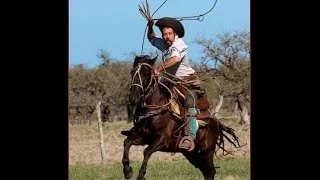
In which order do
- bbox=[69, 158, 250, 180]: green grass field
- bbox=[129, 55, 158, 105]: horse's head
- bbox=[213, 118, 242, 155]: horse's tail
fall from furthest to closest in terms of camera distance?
bbox=[213, 118, 242, 155]: horse's tail, bbox=[69, 158, 250, 180]: green grass field, bbox=[129, 55, 158, 105]: horse's head

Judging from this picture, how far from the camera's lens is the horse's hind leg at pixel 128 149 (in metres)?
20.5

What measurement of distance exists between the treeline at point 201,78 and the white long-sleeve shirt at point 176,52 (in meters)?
0.08

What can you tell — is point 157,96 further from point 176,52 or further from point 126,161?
point 126,161

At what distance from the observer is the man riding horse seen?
20.4 m

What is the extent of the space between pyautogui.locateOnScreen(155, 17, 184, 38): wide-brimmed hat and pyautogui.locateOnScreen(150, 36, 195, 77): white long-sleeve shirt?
5cm

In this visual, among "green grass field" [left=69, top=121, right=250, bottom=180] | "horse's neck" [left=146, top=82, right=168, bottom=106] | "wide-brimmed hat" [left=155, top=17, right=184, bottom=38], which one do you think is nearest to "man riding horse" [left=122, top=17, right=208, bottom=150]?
"wide-brimmed hat" [left=155, top=17, right=184, bottom=38]

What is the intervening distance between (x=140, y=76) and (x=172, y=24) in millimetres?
382

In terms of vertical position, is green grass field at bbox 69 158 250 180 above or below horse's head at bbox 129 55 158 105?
below

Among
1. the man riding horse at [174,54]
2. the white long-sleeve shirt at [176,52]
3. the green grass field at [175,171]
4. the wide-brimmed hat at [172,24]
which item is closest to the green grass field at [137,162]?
the green grass field at [175,171]

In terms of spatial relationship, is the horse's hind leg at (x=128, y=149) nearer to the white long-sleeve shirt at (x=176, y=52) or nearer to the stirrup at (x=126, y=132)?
the stirrup at (x=126, y=132)

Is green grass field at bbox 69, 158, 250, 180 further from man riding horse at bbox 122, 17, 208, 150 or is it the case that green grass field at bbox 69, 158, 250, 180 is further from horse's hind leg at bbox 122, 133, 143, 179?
man riding horse at bbox 122, 17, 208, 150
